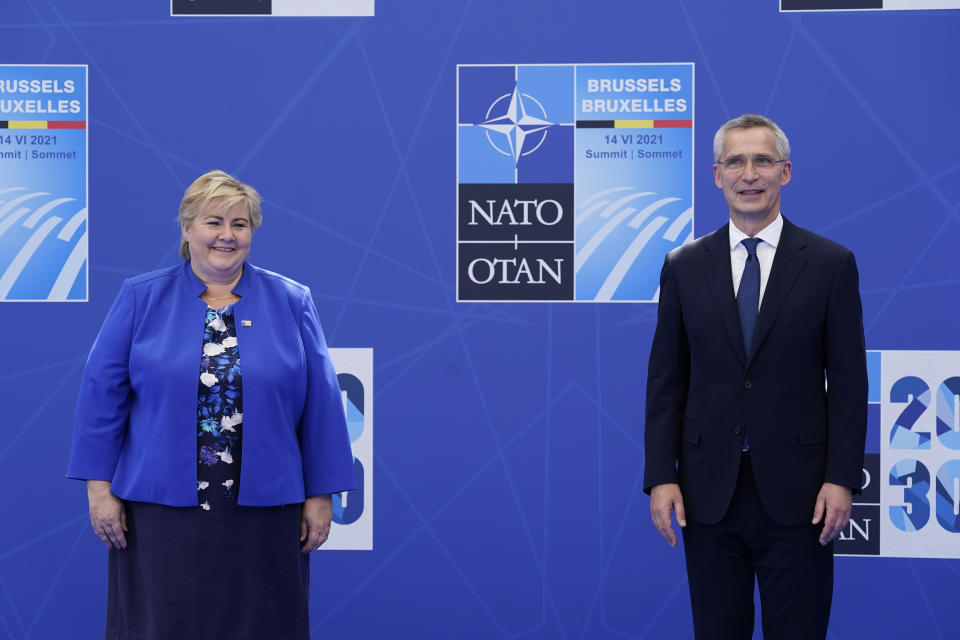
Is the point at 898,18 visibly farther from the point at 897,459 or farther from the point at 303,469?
the point at 303,469

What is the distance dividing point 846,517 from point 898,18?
1.80 m

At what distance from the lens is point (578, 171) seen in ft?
10.8

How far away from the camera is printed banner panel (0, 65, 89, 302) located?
335 cm

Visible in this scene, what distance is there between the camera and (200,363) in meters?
2.26

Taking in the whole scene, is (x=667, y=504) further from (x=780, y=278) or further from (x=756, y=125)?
(x=756, y=125)

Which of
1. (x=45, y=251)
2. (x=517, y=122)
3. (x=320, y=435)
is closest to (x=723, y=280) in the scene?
(x=320, y=435)

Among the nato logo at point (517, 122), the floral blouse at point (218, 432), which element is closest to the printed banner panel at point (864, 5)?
the nato logo at point (517, 122)

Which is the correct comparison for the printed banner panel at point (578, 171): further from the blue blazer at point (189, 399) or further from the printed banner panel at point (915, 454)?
the blue blazer at point (189, 399)

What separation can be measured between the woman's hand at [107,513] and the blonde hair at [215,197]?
2.08 ft

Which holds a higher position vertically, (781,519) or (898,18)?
(898,18)

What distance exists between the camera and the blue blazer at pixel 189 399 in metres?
2.24

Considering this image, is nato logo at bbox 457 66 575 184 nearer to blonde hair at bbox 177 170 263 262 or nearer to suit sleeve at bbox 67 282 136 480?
blonde hair at bbox 177 170 263 262

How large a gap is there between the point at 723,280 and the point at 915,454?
141 cm

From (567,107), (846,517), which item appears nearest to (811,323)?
(846,517)
